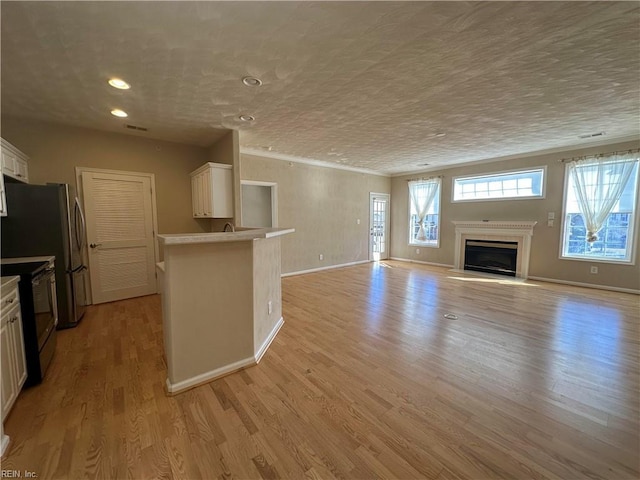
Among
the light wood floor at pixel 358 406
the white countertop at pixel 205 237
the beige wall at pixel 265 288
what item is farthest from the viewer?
the beige wall at pixel 265 288

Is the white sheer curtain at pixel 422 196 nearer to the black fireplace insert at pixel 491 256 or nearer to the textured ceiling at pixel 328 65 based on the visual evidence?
the black fireplace insert at pixel 491 256

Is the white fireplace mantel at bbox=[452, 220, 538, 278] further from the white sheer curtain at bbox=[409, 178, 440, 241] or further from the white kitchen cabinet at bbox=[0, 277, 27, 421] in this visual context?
the white kitchen cabinet at bbox=[0, 277, 27, 421]

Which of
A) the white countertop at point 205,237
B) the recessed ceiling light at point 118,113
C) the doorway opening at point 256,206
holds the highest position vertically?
the recessed ceiling light at point 118,113

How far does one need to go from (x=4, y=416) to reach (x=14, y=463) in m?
0.44

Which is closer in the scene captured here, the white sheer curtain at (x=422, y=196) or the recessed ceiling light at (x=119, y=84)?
the recessed ceiling light at (x=119, y=84)

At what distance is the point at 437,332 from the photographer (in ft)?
10.0

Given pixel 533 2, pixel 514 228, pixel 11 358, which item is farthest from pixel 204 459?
pixel 514 228

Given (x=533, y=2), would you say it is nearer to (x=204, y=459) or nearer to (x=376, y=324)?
(x=376, y=324)

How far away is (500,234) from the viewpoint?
19.5 feet

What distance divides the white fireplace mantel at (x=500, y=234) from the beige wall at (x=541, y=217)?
0.13m

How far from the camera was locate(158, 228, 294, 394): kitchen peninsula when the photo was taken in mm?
1952

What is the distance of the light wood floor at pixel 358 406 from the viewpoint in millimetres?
1446

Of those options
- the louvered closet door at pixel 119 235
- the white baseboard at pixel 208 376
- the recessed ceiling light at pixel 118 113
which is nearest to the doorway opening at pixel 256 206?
the louvered closet door at pixel 119 235

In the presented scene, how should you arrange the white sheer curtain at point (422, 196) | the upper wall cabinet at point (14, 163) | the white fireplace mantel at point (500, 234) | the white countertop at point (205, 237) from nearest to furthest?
the white countertop at point (205, 237)
the upper wall cabinet at point (14, 163)
the white fireplace mantel at point (500, 234)
the white sheer curtain at point (422, 196)
